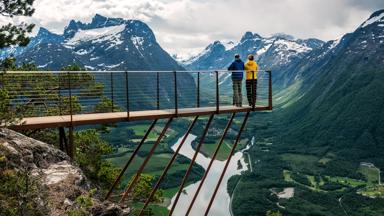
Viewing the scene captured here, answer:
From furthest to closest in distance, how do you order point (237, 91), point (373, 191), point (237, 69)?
1. point (373, 191)
2. point (237, 69)
3. point (237, 91)

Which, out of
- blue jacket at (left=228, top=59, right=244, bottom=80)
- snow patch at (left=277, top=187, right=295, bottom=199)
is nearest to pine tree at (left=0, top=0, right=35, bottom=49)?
blue jacket at (left=228, top=59, right=244, bottom=80)

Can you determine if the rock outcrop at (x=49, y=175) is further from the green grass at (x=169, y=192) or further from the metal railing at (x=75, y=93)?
the green grass at (x=169, y=192)

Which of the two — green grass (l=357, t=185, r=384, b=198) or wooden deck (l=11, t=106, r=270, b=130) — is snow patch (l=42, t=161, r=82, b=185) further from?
green grass (l=357, t=185, r=384, b=198)

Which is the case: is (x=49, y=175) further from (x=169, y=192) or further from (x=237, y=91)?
(x=169, y=192)

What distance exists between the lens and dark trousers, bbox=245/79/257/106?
20484 millimetres

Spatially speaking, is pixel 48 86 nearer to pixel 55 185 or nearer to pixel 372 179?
pixel 55 185

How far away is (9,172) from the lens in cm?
1182

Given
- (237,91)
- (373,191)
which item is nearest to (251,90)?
(237,91)

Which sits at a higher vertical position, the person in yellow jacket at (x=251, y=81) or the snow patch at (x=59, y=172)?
the person in yellow jacket at (x=251, y=81)

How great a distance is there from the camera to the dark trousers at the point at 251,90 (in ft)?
67.2

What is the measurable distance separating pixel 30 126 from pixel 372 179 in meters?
207

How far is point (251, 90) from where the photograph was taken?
68.4 ft

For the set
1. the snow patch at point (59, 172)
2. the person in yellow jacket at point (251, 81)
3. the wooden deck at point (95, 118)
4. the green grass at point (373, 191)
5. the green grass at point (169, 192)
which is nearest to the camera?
the snow patch at point (59, 172)

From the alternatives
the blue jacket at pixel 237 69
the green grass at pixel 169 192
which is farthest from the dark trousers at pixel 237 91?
the green grass at pixel 169 192
